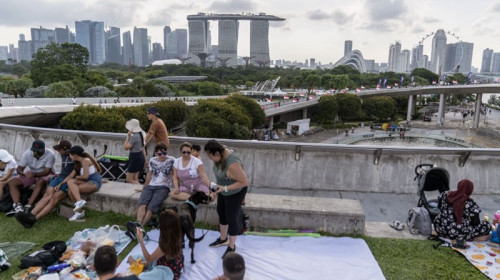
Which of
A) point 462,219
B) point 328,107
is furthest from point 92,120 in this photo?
point 328,107

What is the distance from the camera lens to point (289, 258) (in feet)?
15.4

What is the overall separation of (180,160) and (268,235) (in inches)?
75.9

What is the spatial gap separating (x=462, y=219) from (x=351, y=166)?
2.90m

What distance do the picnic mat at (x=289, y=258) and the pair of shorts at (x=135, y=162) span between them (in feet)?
7.06

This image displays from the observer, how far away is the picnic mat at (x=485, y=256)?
14.4 feet

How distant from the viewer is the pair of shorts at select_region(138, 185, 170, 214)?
18.1 feet

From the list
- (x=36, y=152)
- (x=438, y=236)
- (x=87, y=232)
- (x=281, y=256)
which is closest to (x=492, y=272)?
(x=438, y=236)

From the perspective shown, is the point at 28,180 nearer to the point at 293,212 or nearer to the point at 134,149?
the point at 134,149

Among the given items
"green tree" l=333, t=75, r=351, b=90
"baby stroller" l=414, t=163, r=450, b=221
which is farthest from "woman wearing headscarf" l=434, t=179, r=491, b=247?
"green tree" l=333, t=75, r=351, b=90

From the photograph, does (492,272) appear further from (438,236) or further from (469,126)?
(469,126)

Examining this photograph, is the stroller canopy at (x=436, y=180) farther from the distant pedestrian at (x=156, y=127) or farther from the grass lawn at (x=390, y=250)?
the distant pedestrian at (x=156, y=127)

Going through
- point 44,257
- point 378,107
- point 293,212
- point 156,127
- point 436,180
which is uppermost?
point 156,127

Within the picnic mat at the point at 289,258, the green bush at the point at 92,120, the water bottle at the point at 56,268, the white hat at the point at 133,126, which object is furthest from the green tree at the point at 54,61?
the picnic mat at the point at 289,258

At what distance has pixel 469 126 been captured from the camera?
7069cm
